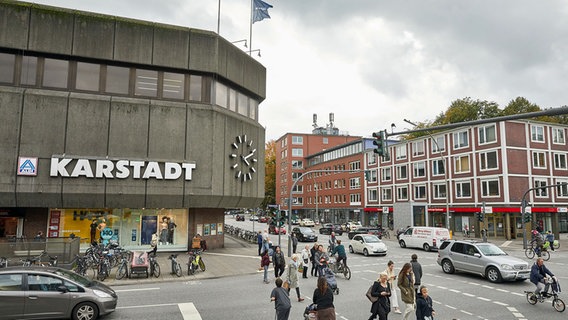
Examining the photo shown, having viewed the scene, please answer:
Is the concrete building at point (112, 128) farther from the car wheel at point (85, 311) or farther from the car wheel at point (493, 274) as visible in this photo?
the car wheel at point (493, 274)

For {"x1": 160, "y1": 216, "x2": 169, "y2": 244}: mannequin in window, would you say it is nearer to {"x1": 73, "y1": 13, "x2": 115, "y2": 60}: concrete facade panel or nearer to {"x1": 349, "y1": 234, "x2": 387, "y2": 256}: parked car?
{"x1": 73, "y1": 13, "x2": 115, "y2": 60}: concrete facade panel

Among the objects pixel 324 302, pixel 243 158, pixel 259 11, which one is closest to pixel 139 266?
pixel 324 302

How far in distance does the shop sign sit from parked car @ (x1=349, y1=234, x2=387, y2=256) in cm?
1268

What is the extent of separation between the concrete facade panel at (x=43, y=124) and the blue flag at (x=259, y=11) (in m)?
14.7

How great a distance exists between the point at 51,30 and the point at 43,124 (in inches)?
218

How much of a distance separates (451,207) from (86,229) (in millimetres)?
40065

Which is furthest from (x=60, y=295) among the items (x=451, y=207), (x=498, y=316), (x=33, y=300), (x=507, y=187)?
(x=451, y=207)

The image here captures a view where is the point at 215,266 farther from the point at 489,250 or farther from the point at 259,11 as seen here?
the point at 259,11

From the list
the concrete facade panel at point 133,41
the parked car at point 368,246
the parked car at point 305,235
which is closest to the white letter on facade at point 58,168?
the concrete facade panel at point 133,41

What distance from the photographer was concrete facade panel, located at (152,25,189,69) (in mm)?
24844

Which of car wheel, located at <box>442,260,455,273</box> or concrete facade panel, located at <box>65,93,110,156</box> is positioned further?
concrete facade panel, located at <box>65,93,110,156</box>

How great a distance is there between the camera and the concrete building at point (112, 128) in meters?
21.9

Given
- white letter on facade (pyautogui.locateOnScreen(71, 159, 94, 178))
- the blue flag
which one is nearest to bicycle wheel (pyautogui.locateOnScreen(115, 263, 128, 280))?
white letter on facade (pyautogui.locateOnScreen(71, 159, 94, 178))

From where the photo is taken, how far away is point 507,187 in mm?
40812
